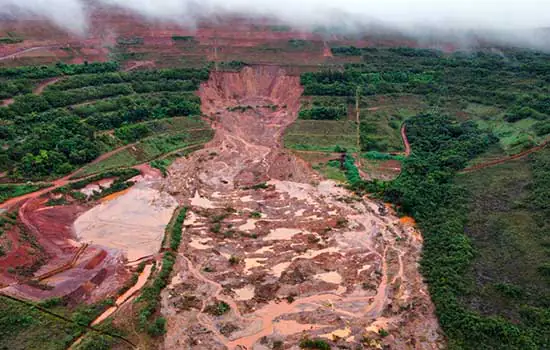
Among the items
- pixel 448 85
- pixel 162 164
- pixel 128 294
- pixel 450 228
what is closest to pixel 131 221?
pixel 128 294

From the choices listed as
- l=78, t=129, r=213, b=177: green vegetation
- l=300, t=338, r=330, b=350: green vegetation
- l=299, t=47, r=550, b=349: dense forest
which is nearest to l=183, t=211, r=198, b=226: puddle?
l=78, t=129, r=213, b=177: green vegetation

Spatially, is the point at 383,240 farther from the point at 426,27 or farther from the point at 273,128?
the point at 426,27

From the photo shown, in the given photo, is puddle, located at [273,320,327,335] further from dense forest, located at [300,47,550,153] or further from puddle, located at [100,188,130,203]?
dense forest, located at [300,47,550,153]

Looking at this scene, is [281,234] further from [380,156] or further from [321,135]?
[321,135]

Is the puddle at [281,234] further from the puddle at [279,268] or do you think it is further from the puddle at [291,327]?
the puddle at [291,327]

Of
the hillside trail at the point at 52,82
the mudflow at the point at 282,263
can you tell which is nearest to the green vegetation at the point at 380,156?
the mudflow at the point at 282,263

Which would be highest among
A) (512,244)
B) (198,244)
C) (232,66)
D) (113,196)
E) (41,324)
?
(232,66)
